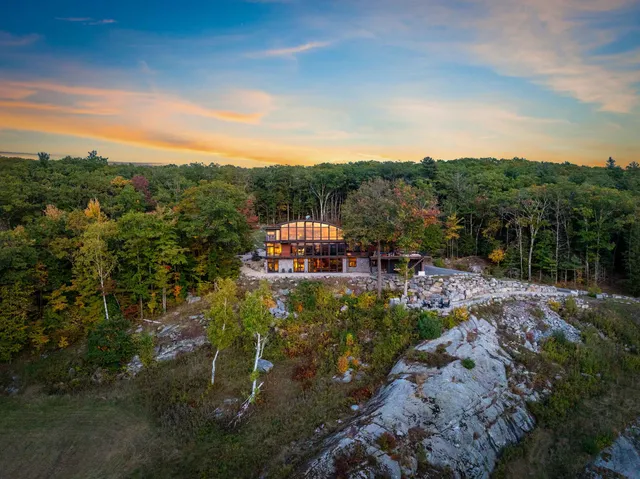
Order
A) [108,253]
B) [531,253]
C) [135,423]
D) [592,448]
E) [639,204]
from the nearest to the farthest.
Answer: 1. [592,448]
2. [135,423]
3. [108,253]
4. [639,204]
5. [531,253]

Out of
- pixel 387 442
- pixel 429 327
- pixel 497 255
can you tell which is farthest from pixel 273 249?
pixel 497 255

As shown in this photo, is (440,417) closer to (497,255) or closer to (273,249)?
(273,249)

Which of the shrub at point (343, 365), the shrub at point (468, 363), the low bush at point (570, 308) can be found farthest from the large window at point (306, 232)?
the low bush at point (570, 308)

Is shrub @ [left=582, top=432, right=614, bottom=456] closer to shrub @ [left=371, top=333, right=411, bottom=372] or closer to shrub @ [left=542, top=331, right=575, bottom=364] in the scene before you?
shrub @ [left=542, top=331, right=575, bottom=364]

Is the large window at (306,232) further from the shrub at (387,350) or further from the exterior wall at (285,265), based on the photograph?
the shrub at (387,350)

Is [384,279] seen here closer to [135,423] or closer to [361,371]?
[361,371]

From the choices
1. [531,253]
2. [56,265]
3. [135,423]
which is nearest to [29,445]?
[135,423]
